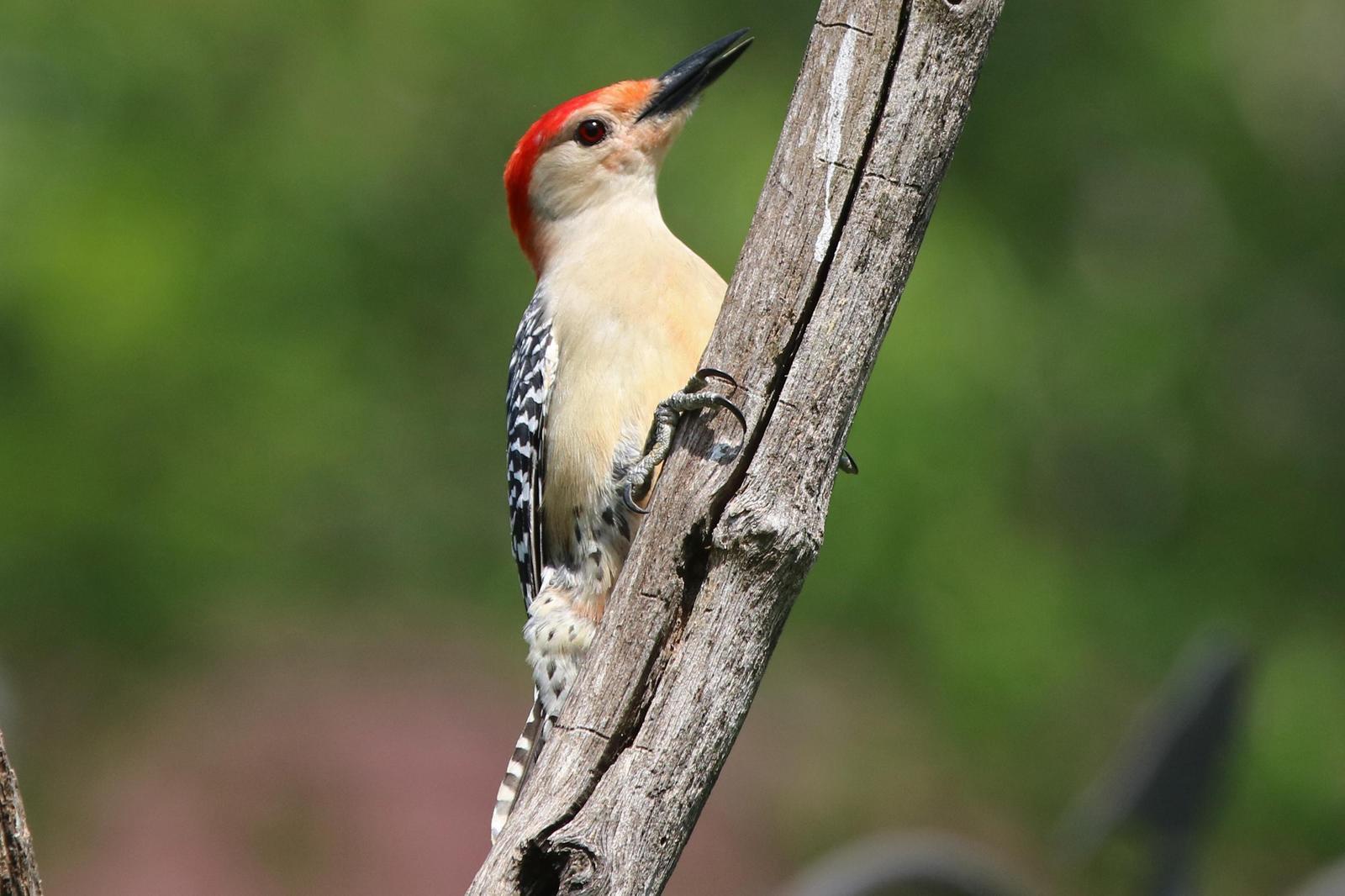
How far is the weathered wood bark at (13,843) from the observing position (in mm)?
2490

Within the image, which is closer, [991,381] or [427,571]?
[991,381]

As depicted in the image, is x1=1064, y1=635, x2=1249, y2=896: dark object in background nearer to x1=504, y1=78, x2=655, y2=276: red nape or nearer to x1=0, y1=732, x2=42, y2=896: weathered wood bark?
x1=504, y1=78, x2=655, y2=276: red nape

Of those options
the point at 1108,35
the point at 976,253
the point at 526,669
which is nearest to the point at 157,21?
the point at 526,669

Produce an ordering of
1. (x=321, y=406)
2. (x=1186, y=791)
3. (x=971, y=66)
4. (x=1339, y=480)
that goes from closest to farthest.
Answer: (x=971, y=66) → (x=1186, y=791) → (x=321, y=406) → (x=1339, y=480)

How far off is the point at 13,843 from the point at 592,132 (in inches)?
131

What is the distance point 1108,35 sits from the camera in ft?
33.1

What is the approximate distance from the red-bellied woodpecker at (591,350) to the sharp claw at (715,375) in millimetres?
579

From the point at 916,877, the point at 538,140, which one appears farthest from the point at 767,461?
the point at 538,140

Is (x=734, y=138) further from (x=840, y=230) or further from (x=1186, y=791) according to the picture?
(x=840, y=230)

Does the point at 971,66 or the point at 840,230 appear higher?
the point at 971,66

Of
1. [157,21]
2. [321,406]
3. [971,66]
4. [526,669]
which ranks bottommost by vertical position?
[971,66]

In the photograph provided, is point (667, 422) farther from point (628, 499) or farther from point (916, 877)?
point (916, 877)

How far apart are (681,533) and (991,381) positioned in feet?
20.0

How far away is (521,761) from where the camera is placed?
183 inches
